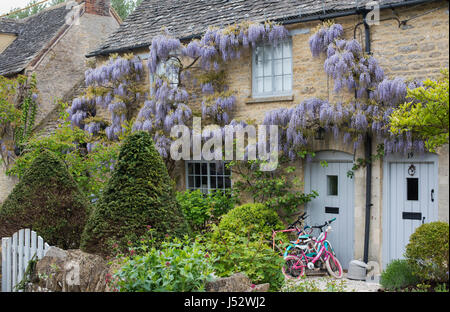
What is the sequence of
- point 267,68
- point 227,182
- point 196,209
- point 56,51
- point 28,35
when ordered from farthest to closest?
point 28,35 < point 56,51 < point 227,182 < point 267,68 < point 196,209

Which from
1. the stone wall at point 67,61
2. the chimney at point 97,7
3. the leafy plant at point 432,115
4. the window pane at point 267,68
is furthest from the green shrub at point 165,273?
the chimney at point 97,7

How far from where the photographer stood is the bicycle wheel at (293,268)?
9828 mm

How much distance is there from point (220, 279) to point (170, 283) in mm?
594

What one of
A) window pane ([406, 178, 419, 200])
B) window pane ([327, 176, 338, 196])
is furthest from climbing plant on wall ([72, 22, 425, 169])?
window pane ([327, 176, 338, 196])

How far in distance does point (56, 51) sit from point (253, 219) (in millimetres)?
12592

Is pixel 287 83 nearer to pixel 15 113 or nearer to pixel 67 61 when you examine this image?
pixel 15 113

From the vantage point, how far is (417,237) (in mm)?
7668

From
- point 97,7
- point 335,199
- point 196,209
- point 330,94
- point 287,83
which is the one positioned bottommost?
point 196,209

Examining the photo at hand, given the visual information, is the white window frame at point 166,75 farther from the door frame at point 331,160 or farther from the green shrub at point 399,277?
the green shrub at point 399,277

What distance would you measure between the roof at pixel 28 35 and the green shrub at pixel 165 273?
590 inches

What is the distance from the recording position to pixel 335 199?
11414mm

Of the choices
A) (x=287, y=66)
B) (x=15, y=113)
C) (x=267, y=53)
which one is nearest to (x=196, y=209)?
(x=287, y=66)
